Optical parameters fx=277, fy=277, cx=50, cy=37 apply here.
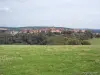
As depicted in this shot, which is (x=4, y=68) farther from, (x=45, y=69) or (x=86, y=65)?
(x=86, y=65)

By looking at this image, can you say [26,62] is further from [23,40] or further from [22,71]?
[23,40]

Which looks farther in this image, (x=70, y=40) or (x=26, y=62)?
(x=70, y=40)

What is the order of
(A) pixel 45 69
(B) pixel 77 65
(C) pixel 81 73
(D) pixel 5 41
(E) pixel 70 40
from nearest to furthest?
1. (C) pixel 81 73
2. (A) pixel 45 69
3. (B) pixel 77 65
4. (E) pixel 70 40
5. (D) pixel 5 41

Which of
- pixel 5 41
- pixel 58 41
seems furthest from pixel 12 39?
pixel 58 41

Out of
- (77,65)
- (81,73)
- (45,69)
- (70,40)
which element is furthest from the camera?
(70,40)

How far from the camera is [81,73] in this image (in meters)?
17.5

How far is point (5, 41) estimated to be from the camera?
62.6 metres

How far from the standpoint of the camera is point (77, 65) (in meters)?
20.8

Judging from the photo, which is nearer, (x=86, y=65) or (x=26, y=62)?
(x=86, y=65)

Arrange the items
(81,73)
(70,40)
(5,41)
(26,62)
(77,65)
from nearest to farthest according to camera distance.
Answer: (81,73)
(77,65)
(26,62)
(70,40)
(5,41)

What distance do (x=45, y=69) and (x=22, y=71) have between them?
170cm

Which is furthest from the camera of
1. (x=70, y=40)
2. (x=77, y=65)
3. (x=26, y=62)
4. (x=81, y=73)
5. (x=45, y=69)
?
(x=70, y=40)

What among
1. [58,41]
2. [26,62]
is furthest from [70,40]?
[26,62]

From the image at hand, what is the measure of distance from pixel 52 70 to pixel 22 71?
2.01m
